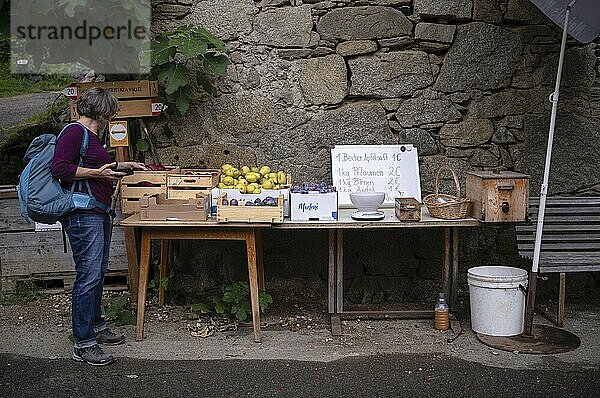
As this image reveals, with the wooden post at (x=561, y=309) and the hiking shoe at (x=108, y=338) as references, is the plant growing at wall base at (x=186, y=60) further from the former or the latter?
the wooden post at (x=561, y=309)

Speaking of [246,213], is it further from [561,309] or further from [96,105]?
[561,309]

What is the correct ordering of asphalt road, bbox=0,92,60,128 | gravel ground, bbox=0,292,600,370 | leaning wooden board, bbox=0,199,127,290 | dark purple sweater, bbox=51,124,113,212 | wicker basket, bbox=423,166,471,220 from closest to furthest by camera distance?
dark purple sweater, bbox=51,124,113,212 → gravel ground, bbox=0,292,600,370 → wicker basket, bbox=423,166,471,220 → leaning wooden board, bbox=0,199,127,290 → asphalt road, bbox=0,92,60,128

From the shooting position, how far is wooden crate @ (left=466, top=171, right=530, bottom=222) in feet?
16.3

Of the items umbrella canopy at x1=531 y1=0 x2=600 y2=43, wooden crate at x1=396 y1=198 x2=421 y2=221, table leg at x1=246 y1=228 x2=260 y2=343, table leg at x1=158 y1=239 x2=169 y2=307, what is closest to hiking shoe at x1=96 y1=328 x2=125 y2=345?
table leg at x1=158 y1=239 x2=169 y2=307

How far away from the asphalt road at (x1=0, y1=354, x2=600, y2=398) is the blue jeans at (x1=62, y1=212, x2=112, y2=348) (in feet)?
0.80

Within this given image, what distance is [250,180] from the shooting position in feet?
16.6

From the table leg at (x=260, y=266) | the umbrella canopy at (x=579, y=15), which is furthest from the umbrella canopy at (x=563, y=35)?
the table leg at (x=260, y=266)

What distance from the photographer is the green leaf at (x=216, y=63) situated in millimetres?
5492

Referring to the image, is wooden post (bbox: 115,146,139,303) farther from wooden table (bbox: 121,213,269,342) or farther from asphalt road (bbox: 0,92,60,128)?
asphalt road (bbox: 0,92,60,128)

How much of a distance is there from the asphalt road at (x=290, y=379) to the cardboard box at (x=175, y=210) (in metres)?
0.89

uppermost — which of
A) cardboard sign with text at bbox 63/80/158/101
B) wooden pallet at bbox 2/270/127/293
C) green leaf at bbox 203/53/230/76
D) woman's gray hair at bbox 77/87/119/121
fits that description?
green leaf at bbox 203/53/230/76

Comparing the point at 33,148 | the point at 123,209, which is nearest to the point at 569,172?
the point at 123,209

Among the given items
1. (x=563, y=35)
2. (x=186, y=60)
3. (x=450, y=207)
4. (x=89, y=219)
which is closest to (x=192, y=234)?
(x=89, y=219)

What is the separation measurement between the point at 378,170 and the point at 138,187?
69.0 inches
